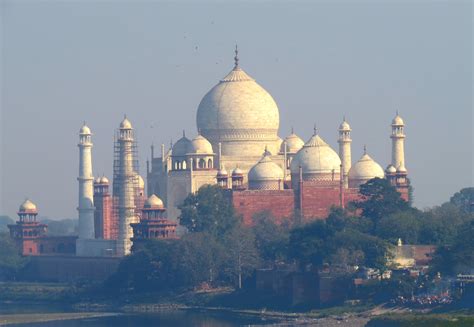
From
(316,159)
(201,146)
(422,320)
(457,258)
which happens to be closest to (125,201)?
(201,146)

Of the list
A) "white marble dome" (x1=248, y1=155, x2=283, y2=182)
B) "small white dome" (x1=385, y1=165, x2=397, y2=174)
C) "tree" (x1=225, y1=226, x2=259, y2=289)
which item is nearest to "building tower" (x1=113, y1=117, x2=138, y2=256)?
"white marble dome" (x1=248, y1=155, x2=283, y2=182)

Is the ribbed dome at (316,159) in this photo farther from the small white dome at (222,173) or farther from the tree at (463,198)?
the tree at (463,198)

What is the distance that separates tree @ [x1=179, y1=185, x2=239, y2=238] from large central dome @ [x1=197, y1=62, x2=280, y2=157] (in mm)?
5342

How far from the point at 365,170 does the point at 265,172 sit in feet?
16.7

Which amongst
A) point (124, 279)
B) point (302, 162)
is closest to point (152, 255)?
point (124, 279)

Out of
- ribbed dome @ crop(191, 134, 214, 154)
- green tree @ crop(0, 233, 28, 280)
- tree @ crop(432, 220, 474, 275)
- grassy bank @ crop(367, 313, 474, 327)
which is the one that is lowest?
grassy bank @ crop(367, 313, 474, 327)

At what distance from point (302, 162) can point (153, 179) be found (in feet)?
26.1

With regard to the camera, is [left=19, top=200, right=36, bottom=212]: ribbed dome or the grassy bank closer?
the grassy bank

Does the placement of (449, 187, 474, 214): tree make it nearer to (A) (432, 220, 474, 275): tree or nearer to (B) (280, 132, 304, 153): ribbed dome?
(B) (280, 132, 304, 153): ribbed dome

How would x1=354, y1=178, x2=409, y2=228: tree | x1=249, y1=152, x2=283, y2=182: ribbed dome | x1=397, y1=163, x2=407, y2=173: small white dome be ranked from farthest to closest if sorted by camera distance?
1. x1=397, y1=163, x2=407, y2=173: small white dome
2. x1=249, y1=152, x2=283, y2=182: ribbed dome
3. x1=354, y1=178, x2=409, y2=228: tree

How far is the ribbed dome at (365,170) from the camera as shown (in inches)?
3686

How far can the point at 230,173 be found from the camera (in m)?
94.3

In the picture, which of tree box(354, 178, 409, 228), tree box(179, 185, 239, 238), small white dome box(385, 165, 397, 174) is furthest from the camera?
small white dome box(385, 165, 397, 174)

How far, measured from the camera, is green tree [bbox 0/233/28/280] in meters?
95.6
